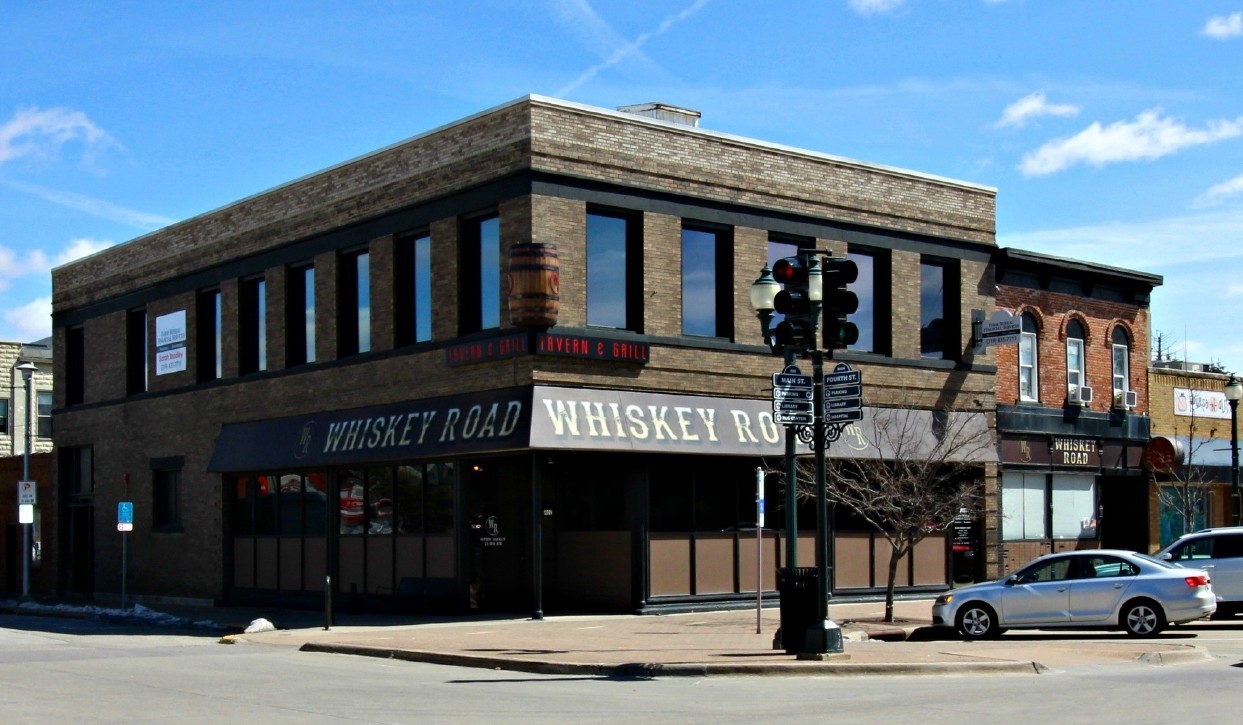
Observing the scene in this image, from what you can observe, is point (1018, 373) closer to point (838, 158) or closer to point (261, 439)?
point (838, 158)

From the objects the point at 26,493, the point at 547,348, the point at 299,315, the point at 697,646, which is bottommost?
the point at 697,646

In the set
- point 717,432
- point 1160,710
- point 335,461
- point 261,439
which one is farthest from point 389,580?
point 1160,710

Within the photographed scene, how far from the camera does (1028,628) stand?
22.3m

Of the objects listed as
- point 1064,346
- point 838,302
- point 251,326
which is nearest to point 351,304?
point 251,326

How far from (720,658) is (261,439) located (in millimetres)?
17080

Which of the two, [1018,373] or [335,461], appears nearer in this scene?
[335,461]

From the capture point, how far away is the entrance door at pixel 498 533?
1088 inches

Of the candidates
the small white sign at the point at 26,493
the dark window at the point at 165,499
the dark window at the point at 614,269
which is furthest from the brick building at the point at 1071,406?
the small white sign at the point at 26,493

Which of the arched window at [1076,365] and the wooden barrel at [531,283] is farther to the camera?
the arched window at [1076,365]

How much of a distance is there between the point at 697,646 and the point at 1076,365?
17764 millimetres

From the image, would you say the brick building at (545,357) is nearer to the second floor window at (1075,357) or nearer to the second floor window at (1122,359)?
the second floor window at (1075,357)

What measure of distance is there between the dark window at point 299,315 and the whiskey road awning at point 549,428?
4.96ft

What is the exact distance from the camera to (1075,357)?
34594 millimetres

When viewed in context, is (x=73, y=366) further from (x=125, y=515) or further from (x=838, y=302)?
(x=838, y=302)
